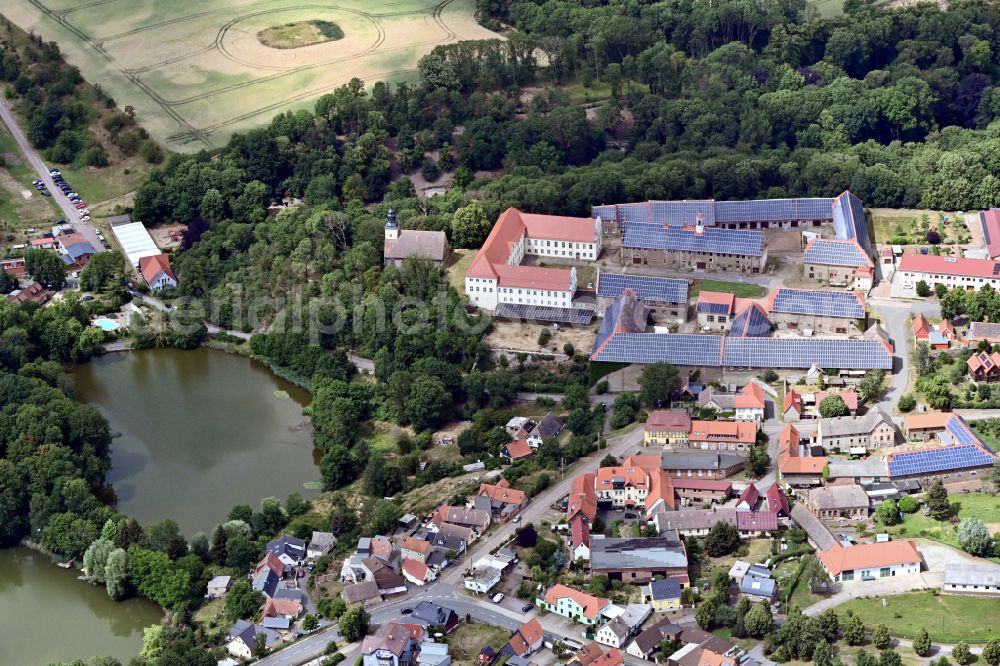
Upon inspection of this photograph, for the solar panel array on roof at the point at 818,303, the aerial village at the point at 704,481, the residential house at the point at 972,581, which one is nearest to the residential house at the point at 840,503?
the aerial village at the point at 704,481

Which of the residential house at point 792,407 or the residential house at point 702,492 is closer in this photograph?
the residential house at point 702,492

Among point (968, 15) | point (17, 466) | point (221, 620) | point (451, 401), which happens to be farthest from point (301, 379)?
point (968, 15)

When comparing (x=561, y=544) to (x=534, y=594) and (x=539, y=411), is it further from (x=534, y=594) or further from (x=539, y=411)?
(x=539, y=411)

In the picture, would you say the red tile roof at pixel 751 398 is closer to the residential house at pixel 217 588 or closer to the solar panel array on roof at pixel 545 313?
the solar panel array on roof at pixel 545 313

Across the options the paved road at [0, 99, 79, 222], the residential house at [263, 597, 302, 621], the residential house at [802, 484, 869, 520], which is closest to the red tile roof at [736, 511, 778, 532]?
the residential house at [802, 484, 869, 520]

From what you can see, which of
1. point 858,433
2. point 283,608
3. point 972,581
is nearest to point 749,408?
point 858,433

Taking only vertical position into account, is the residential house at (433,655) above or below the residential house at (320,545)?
above

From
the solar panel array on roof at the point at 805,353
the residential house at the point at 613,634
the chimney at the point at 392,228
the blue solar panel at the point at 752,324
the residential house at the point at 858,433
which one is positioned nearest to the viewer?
the residential house at the point at 613,634
